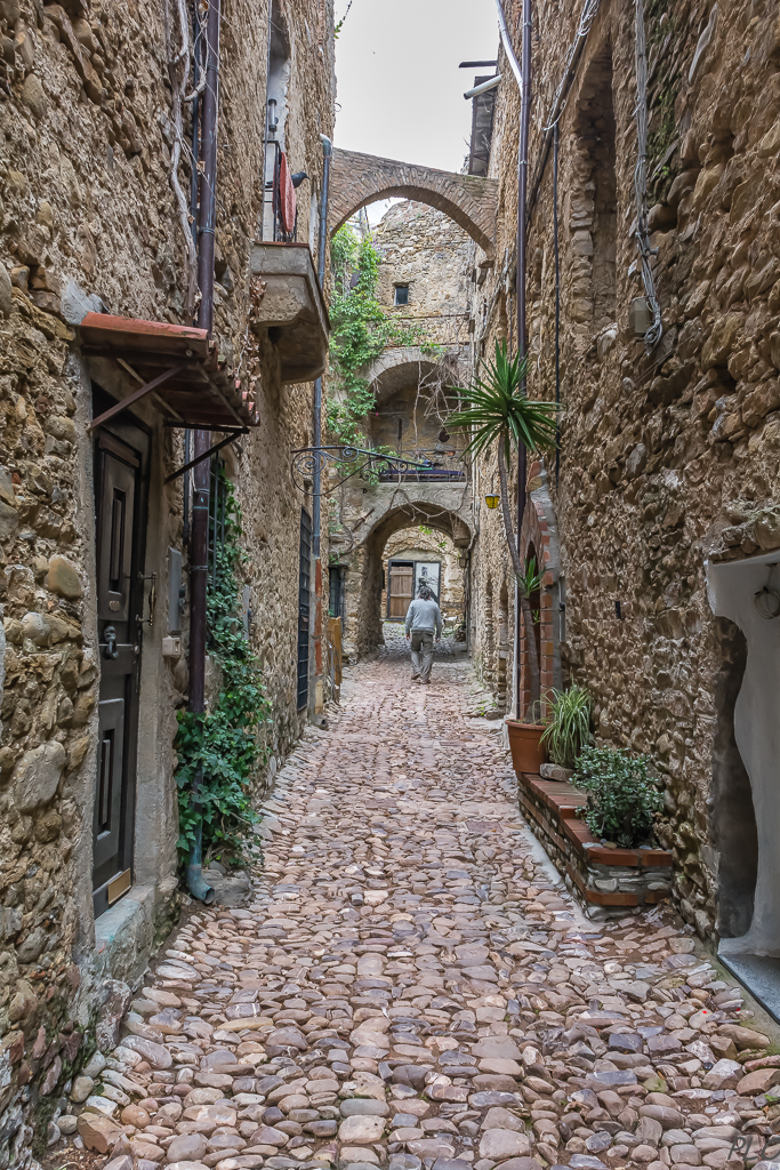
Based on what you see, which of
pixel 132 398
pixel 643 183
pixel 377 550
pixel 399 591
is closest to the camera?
pixel 132 398

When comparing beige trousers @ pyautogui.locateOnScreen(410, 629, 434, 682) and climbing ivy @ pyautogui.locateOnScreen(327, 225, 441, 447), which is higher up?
climbing ivy @ pyautogui.locateOnScreen(327, 225, 441, 447)

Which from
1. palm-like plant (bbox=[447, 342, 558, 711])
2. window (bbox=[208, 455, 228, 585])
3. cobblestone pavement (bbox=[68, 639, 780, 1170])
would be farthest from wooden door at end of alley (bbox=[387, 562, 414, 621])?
cobblestone pavement (bbox=[68, 639, 780, 1170])

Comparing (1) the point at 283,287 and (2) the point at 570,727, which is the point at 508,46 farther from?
(2) the point at 570,727

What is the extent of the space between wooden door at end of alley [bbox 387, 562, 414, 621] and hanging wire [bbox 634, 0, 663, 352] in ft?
79.5

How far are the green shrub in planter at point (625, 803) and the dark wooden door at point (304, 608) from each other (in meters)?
4.79

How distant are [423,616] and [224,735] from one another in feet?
32.8

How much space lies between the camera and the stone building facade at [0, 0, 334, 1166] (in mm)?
1854

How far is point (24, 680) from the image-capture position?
1.91 meters

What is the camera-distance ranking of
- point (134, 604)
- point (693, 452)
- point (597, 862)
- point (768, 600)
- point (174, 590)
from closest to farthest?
point (768, 600) < point (134, 604) < point (693, 452) < point (174, 590) < point (597, 862)

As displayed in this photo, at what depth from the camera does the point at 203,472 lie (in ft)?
12.1

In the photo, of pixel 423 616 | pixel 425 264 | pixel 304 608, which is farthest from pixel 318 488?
pixel 425 264

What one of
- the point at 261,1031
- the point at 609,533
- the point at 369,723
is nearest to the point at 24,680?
the point at 261,1031

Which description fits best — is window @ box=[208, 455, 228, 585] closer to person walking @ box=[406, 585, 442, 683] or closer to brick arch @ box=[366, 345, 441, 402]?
person walking @ box=[406, 585, 442, 683]

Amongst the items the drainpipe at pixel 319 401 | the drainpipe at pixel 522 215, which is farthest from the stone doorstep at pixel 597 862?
the drainpipe at pixel 319 401
